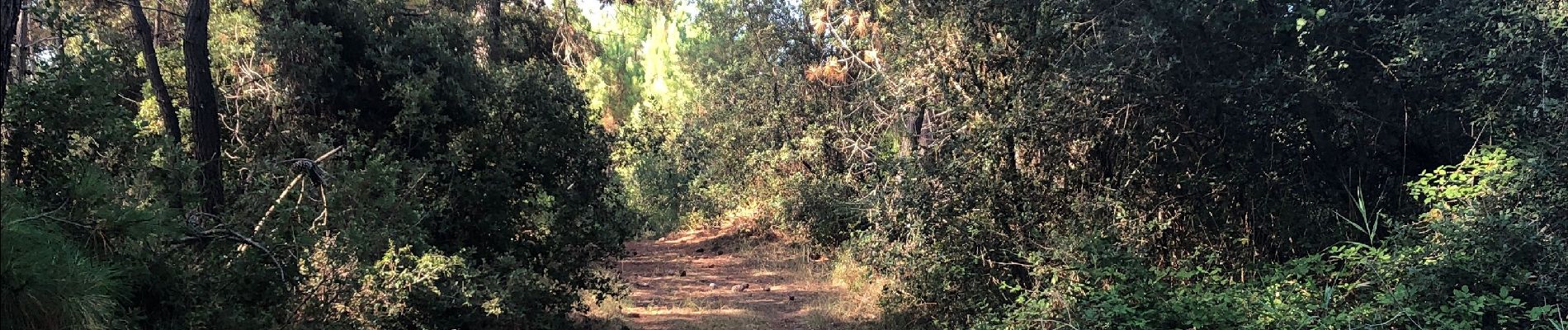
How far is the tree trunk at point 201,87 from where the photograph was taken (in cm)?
642

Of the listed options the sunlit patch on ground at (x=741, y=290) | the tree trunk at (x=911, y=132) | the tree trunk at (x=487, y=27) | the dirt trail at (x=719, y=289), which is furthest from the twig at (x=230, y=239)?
the tree trunk at (x=911, y=132)

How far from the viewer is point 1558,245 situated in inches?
196

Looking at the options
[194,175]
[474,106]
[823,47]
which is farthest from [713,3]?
[194,175]

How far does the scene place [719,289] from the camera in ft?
41.8

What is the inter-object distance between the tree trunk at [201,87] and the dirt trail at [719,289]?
4613 millimetres

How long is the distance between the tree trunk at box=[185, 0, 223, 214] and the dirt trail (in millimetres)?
4613

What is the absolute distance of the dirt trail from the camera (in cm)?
1007

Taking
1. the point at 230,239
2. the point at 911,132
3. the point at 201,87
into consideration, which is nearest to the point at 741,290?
the point at 911,132

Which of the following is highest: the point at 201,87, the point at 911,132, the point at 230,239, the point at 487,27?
the point at 487,27

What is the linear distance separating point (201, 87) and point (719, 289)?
24.7 ft

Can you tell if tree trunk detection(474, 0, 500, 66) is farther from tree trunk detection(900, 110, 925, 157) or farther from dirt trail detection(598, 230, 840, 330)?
tree trunk detection(900, 110, 925, 157)

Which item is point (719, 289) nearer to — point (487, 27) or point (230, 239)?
point (487, 27)

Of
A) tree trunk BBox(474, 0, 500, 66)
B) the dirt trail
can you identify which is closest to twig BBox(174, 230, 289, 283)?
tree trunk BBox(474, 0, 500, 66)

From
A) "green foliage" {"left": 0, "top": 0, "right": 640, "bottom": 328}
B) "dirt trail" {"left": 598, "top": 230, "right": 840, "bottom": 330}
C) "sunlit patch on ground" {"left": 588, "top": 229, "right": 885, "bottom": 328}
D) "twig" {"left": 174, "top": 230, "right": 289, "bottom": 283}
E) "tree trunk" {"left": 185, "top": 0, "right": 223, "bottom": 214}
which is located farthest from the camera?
"dirt trail" {"left": 598, "top": 230, "right": 840, "bottom": 330}
